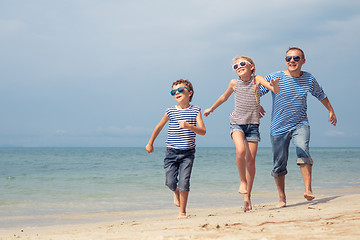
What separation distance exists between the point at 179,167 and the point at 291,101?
5.39 feet

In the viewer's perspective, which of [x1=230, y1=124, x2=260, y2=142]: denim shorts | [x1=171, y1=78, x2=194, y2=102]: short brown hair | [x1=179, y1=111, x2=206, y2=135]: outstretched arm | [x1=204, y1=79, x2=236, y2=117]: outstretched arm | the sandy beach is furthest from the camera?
[x1=204, y1=79, x2=236, y2=117]: outstretched arm

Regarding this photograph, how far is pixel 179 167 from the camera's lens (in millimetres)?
4750

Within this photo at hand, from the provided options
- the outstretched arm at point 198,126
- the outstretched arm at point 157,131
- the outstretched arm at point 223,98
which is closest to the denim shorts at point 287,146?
the outstretched arm at point 223,98

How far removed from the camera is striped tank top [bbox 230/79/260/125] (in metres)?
4.67

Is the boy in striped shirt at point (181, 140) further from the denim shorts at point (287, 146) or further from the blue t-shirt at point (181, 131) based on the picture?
the denim shorts at point (287, 146)

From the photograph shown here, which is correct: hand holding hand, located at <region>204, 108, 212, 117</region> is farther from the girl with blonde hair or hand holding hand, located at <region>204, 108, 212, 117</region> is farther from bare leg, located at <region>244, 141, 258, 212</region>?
bare leg, located at <region>244, 141, 258, 212</region>

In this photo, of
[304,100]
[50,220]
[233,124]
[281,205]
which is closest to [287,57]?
[304,100]

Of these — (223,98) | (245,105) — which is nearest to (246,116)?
(245,105)

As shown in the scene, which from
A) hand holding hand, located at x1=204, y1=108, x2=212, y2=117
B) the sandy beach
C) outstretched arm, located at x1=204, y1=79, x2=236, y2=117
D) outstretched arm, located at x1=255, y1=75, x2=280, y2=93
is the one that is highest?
outstretched arm, located at x1=255, y1=75, x2=280, y2=93

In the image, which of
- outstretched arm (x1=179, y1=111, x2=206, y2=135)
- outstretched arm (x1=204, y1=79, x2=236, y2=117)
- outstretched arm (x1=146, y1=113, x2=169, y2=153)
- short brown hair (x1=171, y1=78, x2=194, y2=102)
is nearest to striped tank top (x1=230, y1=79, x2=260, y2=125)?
outstretched arm (x1=204, y1=79, x2=236, y2=117)

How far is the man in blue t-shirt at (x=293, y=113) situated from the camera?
479 centimetres

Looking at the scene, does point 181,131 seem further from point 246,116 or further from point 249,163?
point 249,163

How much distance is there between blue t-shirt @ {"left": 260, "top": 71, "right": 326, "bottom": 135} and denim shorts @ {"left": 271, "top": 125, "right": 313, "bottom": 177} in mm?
69

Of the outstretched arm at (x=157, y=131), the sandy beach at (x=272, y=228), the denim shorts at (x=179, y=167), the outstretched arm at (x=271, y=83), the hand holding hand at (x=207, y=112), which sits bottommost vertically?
the sandy beach at (x=272, y=228)
